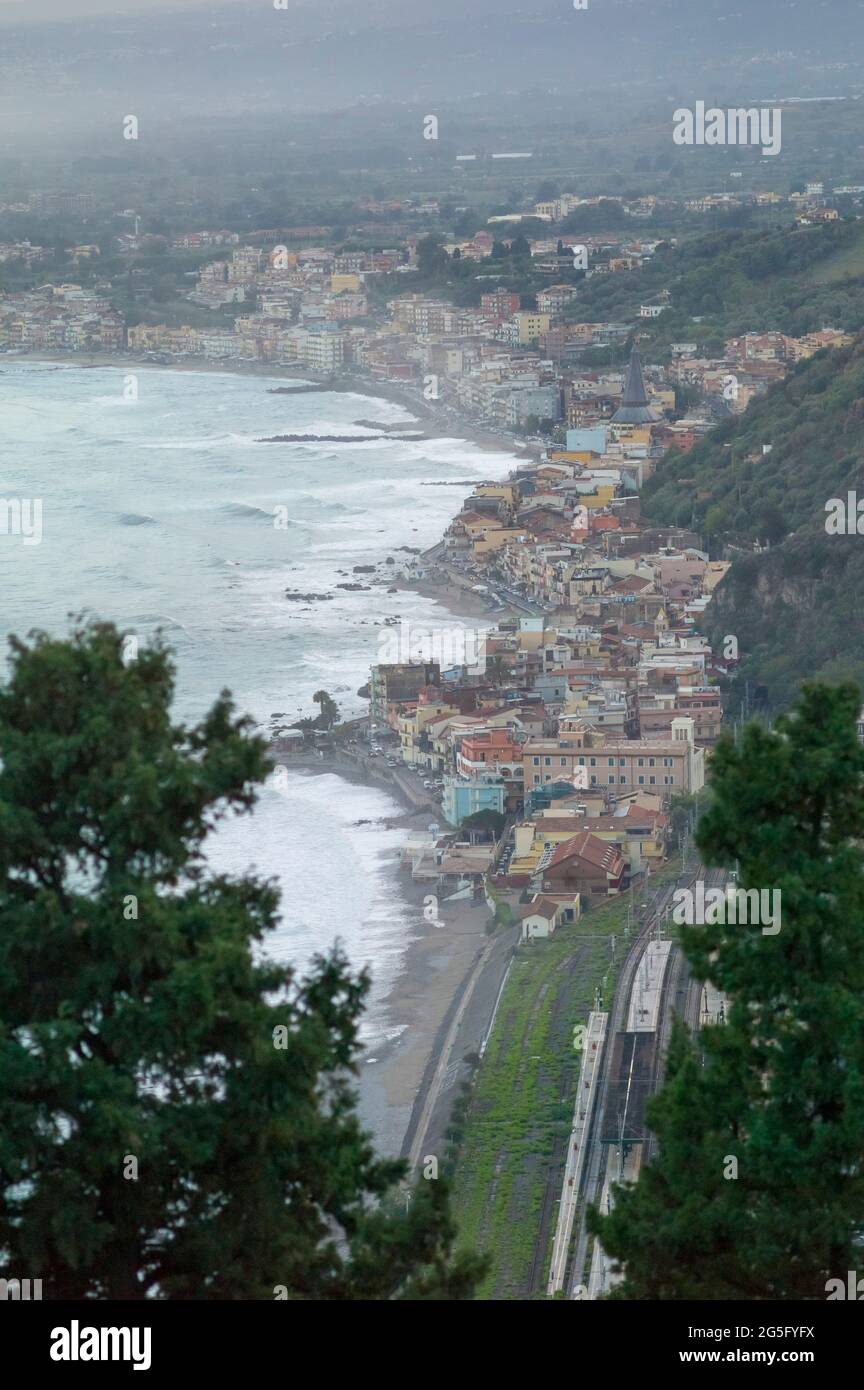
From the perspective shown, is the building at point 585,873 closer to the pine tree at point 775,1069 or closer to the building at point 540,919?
the building at point 540,919

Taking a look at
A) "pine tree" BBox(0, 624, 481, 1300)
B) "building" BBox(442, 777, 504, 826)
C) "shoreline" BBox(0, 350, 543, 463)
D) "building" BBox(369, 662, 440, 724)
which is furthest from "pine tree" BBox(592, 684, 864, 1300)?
"shoreline" BBox(0, 350, 543, 463)

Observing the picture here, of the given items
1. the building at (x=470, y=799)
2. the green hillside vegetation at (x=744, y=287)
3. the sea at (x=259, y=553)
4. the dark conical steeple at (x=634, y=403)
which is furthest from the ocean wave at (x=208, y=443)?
the building at (x=470, y=799)

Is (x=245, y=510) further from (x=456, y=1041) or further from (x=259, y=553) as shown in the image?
(x=456, y=1041)

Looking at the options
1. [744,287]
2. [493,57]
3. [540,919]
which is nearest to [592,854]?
[540,919]

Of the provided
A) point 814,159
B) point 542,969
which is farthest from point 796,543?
point 814,159

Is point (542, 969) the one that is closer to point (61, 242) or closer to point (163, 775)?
point (163, 775)
